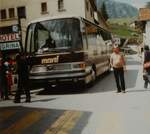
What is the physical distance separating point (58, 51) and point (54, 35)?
2.77ft

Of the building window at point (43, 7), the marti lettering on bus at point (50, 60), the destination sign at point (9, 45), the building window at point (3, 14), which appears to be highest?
the building window at point (43, 7)

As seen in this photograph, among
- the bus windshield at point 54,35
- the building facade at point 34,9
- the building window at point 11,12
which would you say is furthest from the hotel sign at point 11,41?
the building window at point 11,12

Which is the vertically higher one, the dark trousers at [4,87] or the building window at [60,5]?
the building window at [60,5]

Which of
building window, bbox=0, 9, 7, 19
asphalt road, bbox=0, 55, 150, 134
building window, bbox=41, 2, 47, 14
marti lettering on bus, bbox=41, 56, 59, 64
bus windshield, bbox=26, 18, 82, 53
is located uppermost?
building window, bbox=41, 2, 47, 14

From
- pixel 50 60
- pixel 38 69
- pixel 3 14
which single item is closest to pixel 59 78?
pixel 50 60

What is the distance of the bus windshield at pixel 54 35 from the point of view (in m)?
18.5

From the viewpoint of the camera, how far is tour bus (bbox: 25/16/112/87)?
18.1 m

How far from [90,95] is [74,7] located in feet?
128

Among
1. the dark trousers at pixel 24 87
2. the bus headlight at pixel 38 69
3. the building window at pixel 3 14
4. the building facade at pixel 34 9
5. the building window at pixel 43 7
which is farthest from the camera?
the building window at pixel 3 14

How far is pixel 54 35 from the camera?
18797 millimetres

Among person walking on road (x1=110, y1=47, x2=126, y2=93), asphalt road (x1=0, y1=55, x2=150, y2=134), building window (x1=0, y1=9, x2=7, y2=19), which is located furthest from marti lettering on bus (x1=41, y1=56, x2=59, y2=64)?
building window (x1=0, y1=9, x2=7, y2=19)

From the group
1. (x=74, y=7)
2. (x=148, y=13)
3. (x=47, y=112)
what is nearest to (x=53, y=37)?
(x=47, y=112)

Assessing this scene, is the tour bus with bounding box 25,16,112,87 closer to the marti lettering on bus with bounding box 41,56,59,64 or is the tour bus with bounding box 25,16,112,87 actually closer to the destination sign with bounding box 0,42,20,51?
the marti lettering on bus with bounding box 41,56,59,64

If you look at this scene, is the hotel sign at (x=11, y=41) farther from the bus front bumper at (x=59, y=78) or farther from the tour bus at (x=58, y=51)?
the bus front bumper at (x=59, y=78)
